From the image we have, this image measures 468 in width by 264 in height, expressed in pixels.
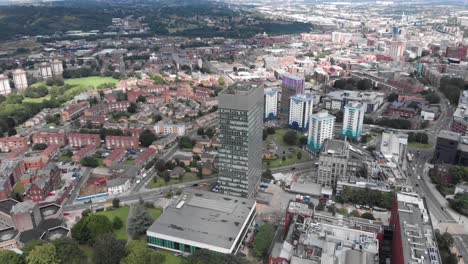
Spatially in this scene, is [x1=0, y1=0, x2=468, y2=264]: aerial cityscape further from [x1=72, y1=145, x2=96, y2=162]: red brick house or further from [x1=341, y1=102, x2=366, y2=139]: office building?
[x1=72, y1=145, x2=96, y2=162]: red brick house

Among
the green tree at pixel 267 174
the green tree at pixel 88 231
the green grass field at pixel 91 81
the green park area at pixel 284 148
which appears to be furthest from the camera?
the green grass field at pixel 91 81

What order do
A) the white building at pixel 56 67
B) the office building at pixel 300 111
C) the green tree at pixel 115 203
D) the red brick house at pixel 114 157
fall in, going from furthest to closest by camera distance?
the white building at pixel 56 67 → the office building at pixel 300 111 → the red brick house at pixel 114 157 → the green tree at pixel 115 203

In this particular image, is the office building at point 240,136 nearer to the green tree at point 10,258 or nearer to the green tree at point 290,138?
the green tree at point 290,138

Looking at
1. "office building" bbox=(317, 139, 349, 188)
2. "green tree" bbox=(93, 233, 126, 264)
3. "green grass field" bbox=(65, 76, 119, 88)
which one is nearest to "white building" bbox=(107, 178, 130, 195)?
"green tree" bbox=(93, 233, 126, 264)

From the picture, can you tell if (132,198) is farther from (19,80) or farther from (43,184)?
(19,80)

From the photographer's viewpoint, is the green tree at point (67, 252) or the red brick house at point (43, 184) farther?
the red brick house at point (43, 184)

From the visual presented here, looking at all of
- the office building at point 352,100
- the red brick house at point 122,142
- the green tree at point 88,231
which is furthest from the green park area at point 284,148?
the green tree at point 88,231

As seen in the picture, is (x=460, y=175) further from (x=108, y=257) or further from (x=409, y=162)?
(x=108, y=257)
